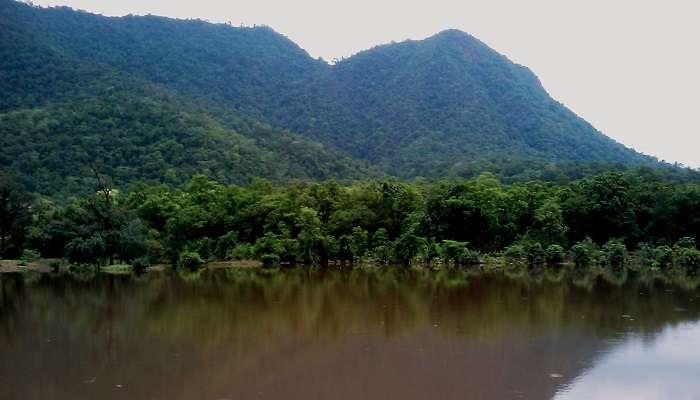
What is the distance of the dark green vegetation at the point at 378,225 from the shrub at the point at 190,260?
0.26 ft

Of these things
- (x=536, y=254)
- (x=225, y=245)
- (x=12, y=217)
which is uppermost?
(x=12, y=217)

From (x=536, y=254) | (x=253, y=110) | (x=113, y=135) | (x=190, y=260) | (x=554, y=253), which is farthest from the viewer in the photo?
(x=253, y=110)

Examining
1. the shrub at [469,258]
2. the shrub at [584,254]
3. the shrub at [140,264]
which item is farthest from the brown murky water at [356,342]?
the shrub at [469,258]

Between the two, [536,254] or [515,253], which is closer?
[536,254]

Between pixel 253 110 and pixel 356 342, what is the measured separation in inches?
3375

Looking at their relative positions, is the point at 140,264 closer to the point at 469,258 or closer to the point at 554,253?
the point at 469,258

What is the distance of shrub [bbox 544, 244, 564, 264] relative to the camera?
32.8 meters

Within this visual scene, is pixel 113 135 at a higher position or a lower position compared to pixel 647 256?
higher

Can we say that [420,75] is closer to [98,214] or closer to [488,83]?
[488,83]

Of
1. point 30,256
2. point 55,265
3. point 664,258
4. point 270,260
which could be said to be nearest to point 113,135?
point 30,256

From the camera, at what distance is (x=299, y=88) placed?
10594 centimetres

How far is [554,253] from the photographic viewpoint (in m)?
32.8

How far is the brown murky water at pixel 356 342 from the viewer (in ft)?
31.1

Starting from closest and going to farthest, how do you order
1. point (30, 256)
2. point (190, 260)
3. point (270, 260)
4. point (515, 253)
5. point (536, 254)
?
point (536, 254), point (515, 253), point (190, 260), point (30, 256), point (270, 260)
